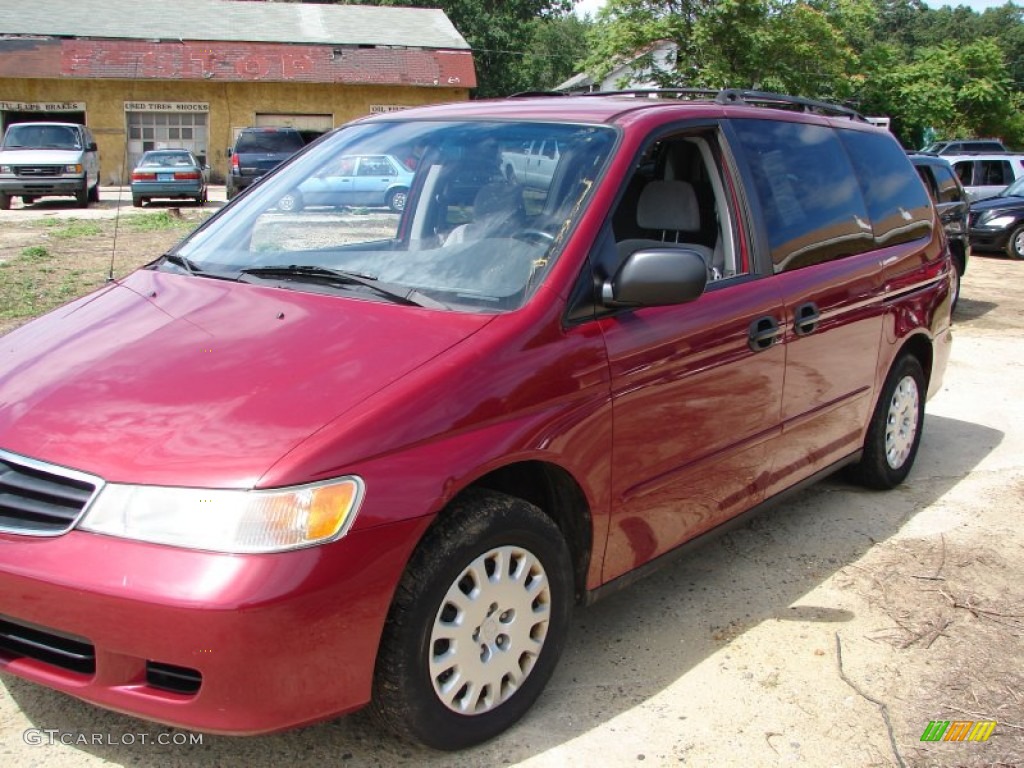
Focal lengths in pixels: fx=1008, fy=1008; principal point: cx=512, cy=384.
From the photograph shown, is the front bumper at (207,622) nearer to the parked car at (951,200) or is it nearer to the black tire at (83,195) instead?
the parked car at (951,200)

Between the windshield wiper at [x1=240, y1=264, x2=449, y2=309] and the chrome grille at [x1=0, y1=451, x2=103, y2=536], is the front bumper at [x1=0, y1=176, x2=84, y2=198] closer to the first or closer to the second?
the windshield wiper at [x1=240, y1=264, x2=449, y2=309]

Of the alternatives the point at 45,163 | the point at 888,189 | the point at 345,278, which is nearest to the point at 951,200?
the point at 888,189

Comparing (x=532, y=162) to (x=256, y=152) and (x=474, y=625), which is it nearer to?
(x=474, y=625)

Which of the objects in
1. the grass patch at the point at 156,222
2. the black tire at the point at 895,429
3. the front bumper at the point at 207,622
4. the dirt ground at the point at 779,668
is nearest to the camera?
the front bumper at the point at 207,622

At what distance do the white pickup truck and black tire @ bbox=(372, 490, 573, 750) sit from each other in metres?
1.15

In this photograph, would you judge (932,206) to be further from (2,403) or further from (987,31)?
(987,31)

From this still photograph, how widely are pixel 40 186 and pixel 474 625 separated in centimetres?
2237

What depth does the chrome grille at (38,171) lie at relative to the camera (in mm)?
21859

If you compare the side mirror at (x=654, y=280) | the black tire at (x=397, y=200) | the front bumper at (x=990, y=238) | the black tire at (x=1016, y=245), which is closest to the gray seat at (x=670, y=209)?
the side mirror at (x=654, y=280)

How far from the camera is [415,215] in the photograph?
12.0ft

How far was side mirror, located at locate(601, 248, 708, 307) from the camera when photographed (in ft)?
10.1

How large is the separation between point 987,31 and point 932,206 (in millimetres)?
91850

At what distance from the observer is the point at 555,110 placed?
3.66 metres

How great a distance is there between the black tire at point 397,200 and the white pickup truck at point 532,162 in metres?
0.48
